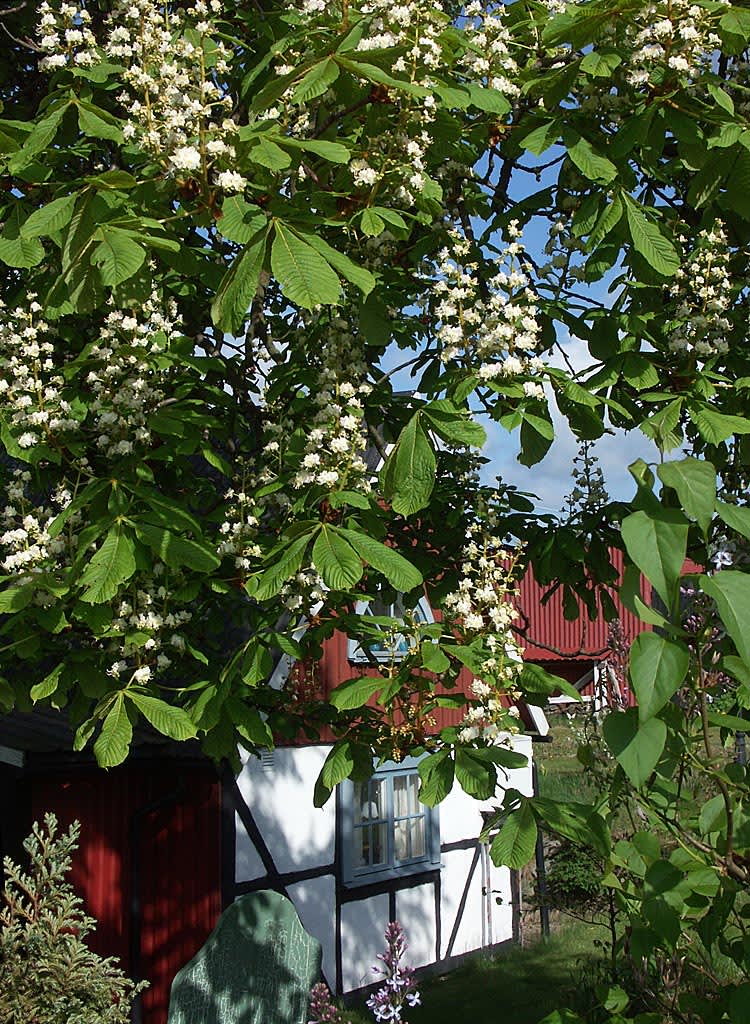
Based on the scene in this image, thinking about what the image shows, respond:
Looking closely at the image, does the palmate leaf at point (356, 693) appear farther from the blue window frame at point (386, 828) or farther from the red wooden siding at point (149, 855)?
the blue window frame at point (386, 828)

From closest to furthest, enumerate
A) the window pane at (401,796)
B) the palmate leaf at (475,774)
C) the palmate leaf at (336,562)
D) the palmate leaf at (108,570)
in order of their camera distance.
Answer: the palmate leaf at (336,562) → the palmate leaf at (475,774) → the palmate leaf at (108,570) → the window pane at (401,796)

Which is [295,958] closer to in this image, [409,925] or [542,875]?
[409,925]

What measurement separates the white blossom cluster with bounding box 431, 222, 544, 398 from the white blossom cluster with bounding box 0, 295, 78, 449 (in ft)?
5.13

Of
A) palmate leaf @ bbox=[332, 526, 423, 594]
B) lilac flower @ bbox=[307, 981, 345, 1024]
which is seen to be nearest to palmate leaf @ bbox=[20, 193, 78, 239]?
palmate leaf @ bbox=[332, 526, 423, 594]

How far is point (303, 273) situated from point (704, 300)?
6.57 feet

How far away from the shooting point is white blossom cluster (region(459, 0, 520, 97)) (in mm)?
4031

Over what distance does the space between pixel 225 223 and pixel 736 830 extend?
7.51 feet

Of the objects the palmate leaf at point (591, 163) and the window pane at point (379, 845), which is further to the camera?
the window pane at point (379, 845)

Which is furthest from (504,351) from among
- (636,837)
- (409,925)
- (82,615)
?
(409,925)

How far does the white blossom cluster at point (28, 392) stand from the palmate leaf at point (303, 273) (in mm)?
1544

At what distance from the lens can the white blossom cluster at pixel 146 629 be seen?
399 centimetres

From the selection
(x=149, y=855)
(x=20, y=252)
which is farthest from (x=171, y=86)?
(x=149, y=855)

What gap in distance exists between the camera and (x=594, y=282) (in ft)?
14.2

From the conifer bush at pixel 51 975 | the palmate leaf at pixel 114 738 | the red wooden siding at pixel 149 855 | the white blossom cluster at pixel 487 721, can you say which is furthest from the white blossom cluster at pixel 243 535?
the red wooden siding at pixel 149 855
